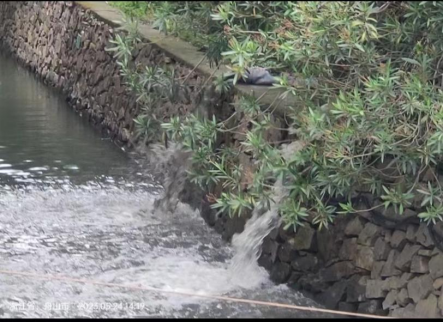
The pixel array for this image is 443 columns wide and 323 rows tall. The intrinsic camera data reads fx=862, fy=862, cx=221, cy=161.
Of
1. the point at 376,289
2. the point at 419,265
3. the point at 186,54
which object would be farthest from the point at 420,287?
the point at 186,54

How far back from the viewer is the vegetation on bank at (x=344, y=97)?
504 cm

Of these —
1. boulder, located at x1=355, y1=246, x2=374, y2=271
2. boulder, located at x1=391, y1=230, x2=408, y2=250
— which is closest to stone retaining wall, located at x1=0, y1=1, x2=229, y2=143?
boulder, located at x1=355, y1=246, x2=374, y2=271

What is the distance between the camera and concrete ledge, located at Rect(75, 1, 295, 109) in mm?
6719

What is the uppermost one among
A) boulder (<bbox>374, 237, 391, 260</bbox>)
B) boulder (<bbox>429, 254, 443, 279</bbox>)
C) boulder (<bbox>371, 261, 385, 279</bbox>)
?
boulder (<bbox>429, 254, 443, 279</bbox>)

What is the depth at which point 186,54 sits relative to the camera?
933cm

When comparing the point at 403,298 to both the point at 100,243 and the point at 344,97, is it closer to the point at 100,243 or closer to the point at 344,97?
the point at 344,97

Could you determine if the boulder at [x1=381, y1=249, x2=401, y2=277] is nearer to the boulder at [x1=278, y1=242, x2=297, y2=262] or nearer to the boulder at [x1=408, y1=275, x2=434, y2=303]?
the boulder at [x1=408, y1=275, x2=434, y2=303]

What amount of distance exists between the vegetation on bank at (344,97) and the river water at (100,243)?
770 millimetres

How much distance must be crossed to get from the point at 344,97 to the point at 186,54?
14.1 ft

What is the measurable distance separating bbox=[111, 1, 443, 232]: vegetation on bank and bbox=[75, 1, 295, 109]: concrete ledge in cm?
45

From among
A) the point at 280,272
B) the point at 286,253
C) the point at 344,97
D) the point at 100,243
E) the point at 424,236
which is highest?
the point at 344,97

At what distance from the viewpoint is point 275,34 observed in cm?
586

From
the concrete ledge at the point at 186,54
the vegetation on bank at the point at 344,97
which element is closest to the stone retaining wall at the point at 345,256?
the concrete ledge at the point at 186,54

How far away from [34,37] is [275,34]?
12218 mm
